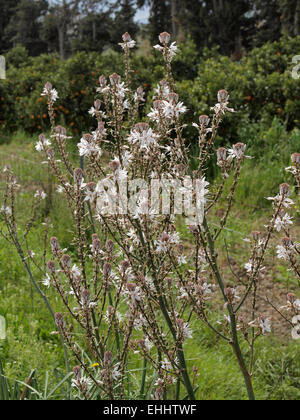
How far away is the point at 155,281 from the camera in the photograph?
1.57m

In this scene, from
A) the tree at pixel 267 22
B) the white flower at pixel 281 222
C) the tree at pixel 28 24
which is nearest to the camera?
the white flower at pixel 281 222

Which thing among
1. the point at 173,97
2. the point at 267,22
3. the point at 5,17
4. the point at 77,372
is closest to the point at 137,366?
the point at 77,372

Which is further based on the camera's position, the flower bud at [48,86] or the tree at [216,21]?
the tree at [216,21]

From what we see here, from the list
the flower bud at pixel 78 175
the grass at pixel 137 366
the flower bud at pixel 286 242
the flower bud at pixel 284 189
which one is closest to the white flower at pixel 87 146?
the flower bud at pixel 78 175

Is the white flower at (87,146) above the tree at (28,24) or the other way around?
the other way around

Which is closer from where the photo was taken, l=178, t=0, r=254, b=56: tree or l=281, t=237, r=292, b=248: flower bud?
l=281, t=237, r=292, b=248: flower bud

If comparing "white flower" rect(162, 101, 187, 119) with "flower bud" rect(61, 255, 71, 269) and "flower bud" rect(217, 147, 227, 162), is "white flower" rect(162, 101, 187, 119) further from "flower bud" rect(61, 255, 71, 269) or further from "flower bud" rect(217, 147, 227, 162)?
"flower bud" rect(61, 255, 71, 269)

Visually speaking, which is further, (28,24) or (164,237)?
(28,24)

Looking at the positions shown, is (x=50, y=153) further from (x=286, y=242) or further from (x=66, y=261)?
(x=286, y=242)

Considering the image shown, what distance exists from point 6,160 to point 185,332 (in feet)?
21.2

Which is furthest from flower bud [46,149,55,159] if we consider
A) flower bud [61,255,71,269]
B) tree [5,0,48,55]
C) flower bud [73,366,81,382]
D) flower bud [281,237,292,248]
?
tree [5,0,48,55]

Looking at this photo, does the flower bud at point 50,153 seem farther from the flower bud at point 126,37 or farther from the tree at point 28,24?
the tree at point 28,24

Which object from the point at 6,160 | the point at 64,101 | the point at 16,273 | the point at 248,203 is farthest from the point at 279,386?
the point at 64,101

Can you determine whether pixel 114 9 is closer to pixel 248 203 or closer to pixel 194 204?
pixel 248 203
